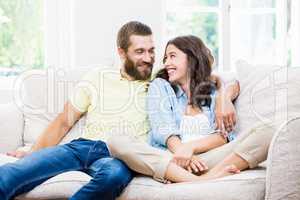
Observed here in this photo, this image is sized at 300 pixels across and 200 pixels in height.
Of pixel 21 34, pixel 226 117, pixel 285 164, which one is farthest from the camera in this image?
pixel 21 34

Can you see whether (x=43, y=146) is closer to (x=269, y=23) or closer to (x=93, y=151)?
(x=93, y=151)

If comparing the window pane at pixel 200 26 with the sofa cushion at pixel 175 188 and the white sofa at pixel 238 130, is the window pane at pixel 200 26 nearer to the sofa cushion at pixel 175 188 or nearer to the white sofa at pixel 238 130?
the white sofa at pixel 238 130

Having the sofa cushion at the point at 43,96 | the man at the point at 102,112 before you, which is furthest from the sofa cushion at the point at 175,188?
the sofa cushion at the point at 43,96

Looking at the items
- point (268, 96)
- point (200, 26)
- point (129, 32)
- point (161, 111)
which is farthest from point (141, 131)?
point (200, 26)

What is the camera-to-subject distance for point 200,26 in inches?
141

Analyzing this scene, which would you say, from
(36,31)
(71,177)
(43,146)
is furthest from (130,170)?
(36,31)

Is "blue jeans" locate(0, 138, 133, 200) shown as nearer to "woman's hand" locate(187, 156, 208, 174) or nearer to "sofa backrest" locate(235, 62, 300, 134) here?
"woman's hand" locate(187, 156, 208, 174)

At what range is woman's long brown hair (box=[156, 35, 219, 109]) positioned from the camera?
2486 millimetres

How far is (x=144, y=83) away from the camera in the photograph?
2594 mm

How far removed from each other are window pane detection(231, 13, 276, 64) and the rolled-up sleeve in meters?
1.23

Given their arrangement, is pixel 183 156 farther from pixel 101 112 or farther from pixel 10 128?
pixel 10 128

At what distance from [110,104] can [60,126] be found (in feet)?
0.90

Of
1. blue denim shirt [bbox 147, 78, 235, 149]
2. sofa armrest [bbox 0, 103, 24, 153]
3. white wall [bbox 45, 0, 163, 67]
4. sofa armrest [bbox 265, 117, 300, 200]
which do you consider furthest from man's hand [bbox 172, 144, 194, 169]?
white wall [bbox 45, 0, 163, 67]

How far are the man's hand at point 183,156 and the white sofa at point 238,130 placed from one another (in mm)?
161
